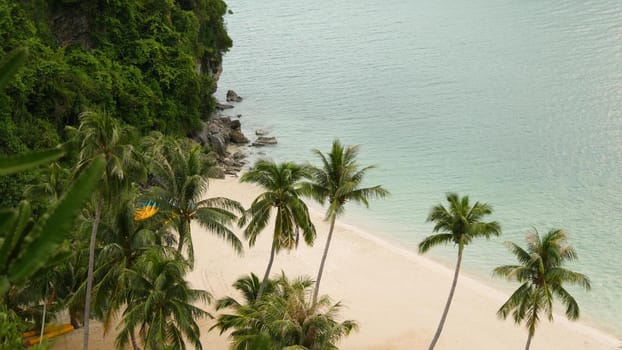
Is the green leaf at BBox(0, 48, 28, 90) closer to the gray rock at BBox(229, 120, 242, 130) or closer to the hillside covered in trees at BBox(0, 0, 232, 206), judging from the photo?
the hillside covered in trees at BBox(0, 0, 232, 206)

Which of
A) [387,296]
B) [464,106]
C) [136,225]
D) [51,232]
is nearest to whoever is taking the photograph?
[51,232]

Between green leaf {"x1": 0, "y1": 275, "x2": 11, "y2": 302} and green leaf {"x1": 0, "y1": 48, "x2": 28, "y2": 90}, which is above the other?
green leaf {"x1": 0, "y1": 48, "x2": 28, "y2": 90}

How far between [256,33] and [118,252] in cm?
7785

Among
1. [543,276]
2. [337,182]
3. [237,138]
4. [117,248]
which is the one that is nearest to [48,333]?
[117,248]

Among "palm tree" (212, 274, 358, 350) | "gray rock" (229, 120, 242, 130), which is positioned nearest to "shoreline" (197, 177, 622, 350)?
"palm tree" (212, 274, 358, 350)

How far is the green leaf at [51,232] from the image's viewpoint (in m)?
5.80

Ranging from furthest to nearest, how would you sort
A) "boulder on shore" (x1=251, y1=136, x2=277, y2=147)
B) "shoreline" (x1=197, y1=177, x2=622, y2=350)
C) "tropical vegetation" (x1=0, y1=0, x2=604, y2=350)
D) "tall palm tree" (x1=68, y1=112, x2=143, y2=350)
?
"boulder on shore" (x1=251, y1=136, x2=277, y2=147)
"shoreline" (x1=197, y1=177, x2=622, y2=350)
"tall palm tree" (x1=68, y1=112, x2=143, y2=350)
"tropical vegetation" (x1=0, y1=0, x2=604, y2=350)

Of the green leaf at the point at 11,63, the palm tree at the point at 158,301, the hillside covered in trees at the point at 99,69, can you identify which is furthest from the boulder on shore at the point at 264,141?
the green leaf at the point at 11,63

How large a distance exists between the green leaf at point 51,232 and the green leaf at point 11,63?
1.39 m

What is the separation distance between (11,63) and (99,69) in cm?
3931

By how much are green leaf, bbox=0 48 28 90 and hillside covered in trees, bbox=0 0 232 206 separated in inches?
1084

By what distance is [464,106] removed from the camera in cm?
6525

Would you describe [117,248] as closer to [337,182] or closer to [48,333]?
[48,333]

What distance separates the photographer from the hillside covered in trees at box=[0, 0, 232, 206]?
35.8 metres
